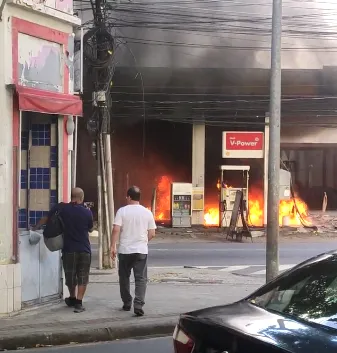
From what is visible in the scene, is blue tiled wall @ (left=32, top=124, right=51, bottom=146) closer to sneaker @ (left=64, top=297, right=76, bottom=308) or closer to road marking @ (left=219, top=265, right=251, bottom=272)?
sneaker @ (left=64, top=297, right=76, bottom=308)

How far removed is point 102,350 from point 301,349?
13.4 feet

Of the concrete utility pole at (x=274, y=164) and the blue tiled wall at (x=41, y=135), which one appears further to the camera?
the concrete utility pole at (x=274, y=164)

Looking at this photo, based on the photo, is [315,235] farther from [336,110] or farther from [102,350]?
[102,350]

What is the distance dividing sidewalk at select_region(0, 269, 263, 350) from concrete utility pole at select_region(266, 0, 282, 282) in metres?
0.79

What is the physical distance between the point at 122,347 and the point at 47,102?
10.6ft

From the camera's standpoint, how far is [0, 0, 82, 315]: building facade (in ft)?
24.7

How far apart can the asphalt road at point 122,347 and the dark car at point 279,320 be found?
2926 millimetres

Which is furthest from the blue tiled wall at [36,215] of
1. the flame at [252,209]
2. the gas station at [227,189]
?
the flame at [252,209]

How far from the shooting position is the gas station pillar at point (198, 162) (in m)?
25.3

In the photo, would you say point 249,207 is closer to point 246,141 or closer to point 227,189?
point 227,189

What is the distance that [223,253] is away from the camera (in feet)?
56.8

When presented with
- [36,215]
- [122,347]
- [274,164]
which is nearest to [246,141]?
[274,164]

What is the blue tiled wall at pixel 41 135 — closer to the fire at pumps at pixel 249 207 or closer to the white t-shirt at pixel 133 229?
the white t-shirt at pixel 133 229

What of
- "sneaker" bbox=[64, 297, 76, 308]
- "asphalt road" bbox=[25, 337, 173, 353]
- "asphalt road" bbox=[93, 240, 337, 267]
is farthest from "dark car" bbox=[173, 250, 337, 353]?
"asphalt road" bbox=[93, 240, 337, 267]
